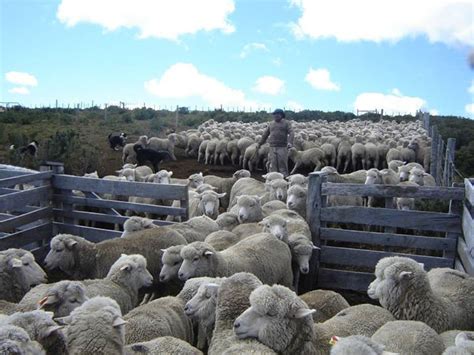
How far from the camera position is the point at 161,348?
11.5 feet

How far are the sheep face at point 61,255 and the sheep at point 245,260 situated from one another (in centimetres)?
161

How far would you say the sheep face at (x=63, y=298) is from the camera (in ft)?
13.4

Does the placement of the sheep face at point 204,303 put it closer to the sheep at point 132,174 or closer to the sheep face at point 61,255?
the sheep face at point 61,255

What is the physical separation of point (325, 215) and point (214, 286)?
3.14 meters

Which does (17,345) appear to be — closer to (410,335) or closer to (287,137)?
(410,335)

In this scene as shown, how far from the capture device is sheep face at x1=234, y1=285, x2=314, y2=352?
346 centimetres

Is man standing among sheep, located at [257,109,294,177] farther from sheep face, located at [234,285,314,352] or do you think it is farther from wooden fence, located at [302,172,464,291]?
sheep face, located at [234,285,314,352]

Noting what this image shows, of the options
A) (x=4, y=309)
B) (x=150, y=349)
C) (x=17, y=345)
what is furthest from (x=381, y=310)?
(x=4, y=309)

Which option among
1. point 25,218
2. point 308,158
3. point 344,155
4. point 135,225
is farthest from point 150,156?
point 135,225

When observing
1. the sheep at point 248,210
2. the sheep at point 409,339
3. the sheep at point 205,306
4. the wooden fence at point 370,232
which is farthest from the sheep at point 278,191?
the sheep at point 409,339

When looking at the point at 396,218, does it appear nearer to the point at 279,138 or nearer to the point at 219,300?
the point at 219,300

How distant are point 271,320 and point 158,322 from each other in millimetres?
1137

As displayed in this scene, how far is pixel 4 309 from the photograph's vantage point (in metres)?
4.22

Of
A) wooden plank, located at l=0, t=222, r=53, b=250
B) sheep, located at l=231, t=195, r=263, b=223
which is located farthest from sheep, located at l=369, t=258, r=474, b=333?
wooden plank, located at l=0, t=222, r=53, b=250
